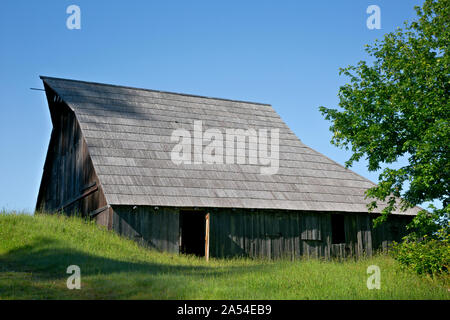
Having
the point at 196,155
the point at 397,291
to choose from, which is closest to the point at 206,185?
the point at 196,155

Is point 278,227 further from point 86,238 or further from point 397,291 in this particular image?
point 397,291

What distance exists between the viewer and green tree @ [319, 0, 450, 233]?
643 inches

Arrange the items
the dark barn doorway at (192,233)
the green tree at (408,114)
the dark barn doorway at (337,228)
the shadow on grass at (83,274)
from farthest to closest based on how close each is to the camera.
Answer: the dark barn doorway at (192,233), the dark barn doorway at (337,228), the green tree at (408,114), the shadow on grass at (83,274)

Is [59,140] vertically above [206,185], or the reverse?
[59,140]

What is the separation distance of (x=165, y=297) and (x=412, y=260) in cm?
768

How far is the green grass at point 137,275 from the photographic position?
10047 mm

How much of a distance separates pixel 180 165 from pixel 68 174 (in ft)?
→ 19.8

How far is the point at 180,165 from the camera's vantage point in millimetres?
20906

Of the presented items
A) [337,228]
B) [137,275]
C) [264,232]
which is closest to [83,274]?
[137,275]

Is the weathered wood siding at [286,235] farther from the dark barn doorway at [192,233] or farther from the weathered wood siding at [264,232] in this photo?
the dark barn doorway at [192,233]

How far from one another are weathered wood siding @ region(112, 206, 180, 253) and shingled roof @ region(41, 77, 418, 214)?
396 mm

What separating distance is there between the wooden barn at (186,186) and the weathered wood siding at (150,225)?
4 centimetres

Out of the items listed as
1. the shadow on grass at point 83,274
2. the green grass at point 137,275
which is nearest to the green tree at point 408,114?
the green grass at point 137,275
